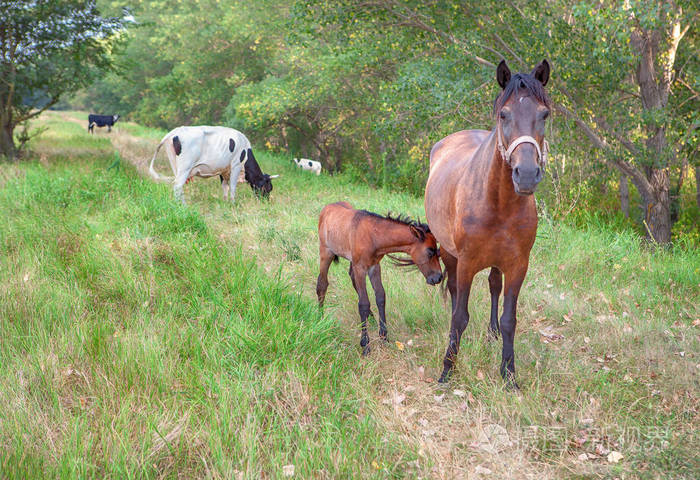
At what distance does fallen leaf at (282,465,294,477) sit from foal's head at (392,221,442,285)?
1889 millimetres

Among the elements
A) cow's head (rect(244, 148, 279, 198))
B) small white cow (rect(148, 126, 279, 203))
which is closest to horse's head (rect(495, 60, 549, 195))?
small white cow (rect(148, 126, 279, 203))

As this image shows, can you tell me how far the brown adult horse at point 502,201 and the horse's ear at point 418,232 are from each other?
0.21 m

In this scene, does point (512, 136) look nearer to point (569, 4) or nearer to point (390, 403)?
point (390, 403)

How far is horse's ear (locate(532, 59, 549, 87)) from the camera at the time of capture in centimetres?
309

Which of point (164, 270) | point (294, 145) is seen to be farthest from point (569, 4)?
point (294, 145)

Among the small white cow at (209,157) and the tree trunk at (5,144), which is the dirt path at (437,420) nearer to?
the small white cow at (209,157)

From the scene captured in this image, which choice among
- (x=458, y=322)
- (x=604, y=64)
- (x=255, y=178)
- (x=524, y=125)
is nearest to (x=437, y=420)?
(x=458, y=322)

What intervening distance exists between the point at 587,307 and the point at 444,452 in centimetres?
297

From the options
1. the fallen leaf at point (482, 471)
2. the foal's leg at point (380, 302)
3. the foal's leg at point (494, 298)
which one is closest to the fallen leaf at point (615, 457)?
the fallen leaf at point (482, 471)

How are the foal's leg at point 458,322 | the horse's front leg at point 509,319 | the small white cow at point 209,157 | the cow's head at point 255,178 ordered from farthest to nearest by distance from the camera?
the cow's head at point 255,178
the small white cow at point 209,157
the foal's leg at point 458,322
the horse's front leg at point 509,319

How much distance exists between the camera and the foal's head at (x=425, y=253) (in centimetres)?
407

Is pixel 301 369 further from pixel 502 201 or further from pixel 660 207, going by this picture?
pixel 660 207

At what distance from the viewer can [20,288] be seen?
178 inches

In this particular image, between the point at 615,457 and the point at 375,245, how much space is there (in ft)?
7.45
